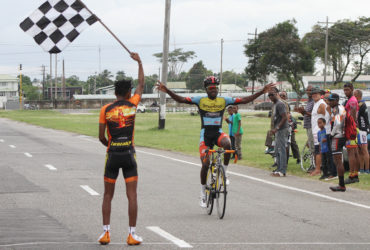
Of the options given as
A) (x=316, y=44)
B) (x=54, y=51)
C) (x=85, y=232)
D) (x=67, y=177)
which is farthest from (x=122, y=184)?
(x=316, y=44)

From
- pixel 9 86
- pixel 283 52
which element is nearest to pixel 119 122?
pixel 283 52

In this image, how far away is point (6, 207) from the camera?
987 centimetres

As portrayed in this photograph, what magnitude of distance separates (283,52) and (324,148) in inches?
2212

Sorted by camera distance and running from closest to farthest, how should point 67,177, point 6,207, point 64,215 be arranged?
point 64,215, point 6,207, point 67,177

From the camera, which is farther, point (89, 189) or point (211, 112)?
point (89, 189)

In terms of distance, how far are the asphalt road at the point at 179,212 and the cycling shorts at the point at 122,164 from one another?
2.48 feet

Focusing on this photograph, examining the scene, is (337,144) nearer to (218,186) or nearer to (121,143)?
(218,186)

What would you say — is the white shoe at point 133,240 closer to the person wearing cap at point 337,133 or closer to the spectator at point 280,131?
the person wearing cap at point 337,133

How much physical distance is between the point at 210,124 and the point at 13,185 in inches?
199

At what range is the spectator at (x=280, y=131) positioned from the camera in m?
14.6

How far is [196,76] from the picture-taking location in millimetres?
161125

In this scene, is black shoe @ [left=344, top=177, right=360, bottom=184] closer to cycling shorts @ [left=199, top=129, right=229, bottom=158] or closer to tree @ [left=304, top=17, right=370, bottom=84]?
cycling shorts @ [left=199, top=129, right=229, bottom=158]

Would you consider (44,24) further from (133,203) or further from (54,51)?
(133,203)

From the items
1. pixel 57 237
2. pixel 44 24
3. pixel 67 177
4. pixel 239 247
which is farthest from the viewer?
pixel 67 177
